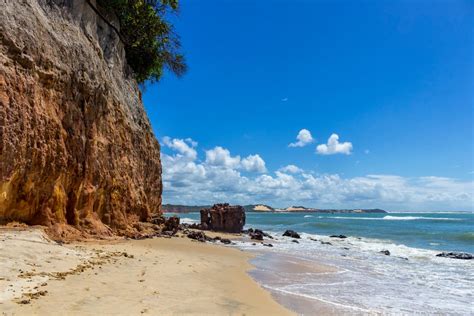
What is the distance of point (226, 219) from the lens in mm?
33375

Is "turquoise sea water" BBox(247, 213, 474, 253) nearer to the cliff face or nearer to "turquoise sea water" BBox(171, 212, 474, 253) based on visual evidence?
"turquoise sea water" BBox(171, 212, 474, 253)

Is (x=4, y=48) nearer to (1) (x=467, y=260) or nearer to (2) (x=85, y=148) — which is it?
(2) (x=85, y=148)

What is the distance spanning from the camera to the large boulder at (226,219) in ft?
109

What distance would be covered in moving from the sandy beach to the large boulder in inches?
881

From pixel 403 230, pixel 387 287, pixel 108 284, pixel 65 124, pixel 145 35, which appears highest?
pixel 145 35

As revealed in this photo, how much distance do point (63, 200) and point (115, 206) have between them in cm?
346

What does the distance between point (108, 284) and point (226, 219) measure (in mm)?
26617

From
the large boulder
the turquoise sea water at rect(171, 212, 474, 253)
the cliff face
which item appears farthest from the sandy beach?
the large boulder

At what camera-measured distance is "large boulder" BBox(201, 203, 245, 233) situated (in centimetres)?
3331

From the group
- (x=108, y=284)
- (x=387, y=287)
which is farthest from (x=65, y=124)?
(x=387, y=287)

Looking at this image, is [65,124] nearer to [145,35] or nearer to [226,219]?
[145,35]

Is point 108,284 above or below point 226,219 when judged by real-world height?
below

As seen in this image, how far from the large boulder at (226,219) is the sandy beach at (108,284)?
22.4 meters

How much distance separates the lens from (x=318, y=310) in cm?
743
